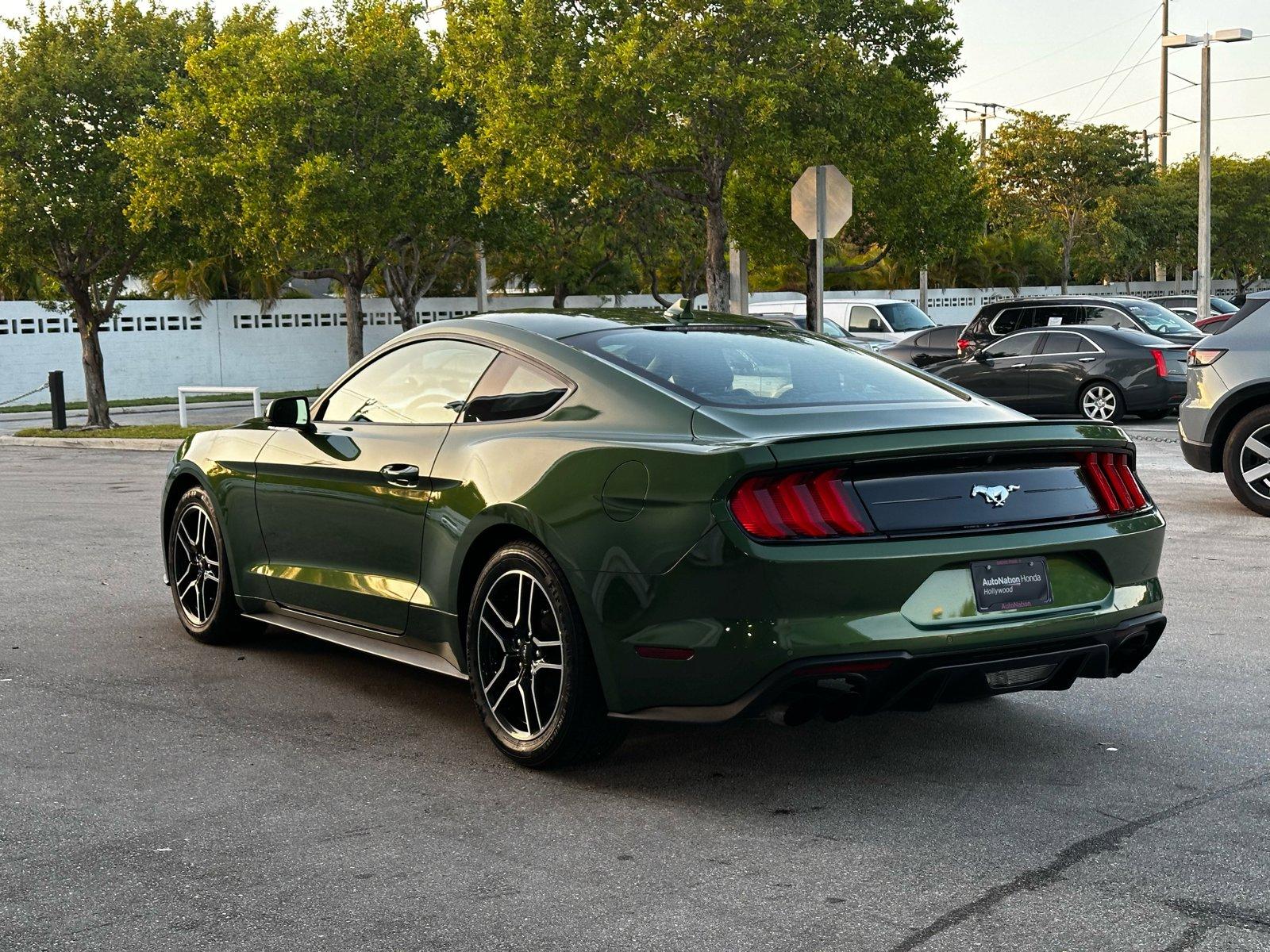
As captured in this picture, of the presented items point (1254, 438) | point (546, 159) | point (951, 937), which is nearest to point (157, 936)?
point (951, 937)

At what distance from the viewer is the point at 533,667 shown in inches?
201

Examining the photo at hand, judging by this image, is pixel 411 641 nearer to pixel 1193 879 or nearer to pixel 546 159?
pixel 1193 879

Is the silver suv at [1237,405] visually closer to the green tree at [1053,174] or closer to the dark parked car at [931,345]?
the dark parked car at [931,345]

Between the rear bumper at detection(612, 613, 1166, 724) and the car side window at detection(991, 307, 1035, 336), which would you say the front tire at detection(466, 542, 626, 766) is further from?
the car side window at detection(991, 307, 1035, 336)

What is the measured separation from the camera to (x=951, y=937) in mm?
3688

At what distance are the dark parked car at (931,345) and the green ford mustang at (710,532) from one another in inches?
752

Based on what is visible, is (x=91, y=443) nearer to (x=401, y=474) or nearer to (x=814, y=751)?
(x=401, y=474)

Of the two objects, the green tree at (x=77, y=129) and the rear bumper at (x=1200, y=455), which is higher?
the green tree at (x=77, y=129)

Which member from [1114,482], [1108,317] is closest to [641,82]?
[1108,317]

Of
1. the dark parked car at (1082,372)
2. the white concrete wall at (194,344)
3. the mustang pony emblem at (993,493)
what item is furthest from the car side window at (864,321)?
the mustang pony emblem at (993,493)

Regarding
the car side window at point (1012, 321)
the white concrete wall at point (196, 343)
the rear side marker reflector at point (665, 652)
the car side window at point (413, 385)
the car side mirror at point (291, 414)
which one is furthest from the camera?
the white concrete wall at point (196, 343)

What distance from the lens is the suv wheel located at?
1119 cm

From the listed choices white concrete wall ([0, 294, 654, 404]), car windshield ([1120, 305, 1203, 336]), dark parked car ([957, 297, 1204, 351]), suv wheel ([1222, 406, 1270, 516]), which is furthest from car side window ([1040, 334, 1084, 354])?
white concrete wall ([0, 294, 654, 404])

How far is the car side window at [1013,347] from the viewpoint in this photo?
20.5m
